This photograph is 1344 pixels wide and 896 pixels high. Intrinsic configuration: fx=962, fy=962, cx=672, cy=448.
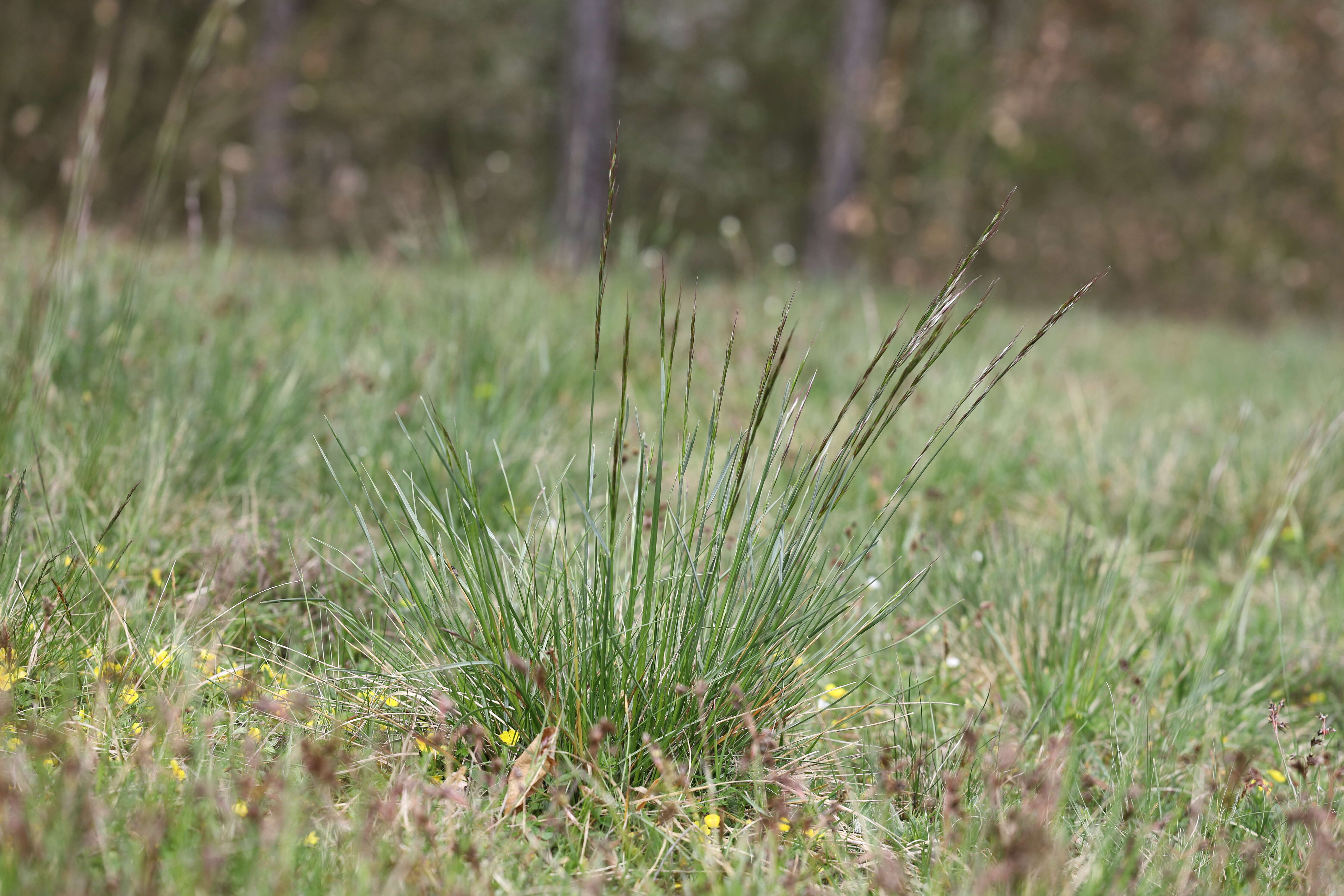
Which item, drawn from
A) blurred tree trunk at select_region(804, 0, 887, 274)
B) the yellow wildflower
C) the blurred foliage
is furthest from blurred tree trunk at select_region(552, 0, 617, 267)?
the yellow wildflower

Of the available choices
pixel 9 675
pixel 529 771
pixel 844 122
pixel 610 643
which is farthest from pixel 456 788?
pixel 844 122

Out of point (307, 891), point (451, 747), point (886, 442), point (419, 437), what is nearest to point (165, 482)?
point (419, 437)

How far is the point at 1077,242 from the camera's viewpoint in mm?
12898

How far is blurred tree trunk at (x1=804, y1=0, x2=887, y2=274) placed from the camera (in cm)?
837

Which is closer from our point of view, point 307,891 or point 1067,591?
point 307,891

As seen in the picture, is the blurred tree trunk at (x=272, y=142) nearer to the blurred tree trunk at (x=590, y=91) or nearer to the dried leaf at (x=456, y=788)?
the blurred tree trunk at (x=590, y=91)

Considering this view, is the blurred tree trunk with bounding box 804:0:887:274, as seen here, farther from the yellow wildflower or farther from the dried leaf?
the yellow wildflower

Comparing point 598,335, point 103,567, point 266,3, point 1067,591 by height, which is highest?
point 266,3

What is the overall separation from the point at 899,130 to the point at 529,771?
10927 millimetres

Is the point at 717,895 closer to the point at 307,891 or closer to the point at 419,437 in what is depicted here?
the point at 307,891

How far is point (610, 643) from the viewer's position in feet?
4.64

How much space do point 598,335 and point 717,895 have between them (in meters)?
0.69

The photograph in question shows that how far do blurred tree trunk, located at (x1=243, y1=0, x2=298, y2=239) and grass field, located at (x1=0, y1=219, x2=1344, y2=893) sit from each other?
7074 millimetres

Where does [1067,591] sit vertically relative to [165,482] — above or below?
above
